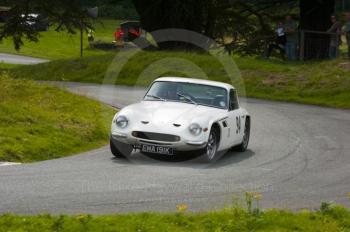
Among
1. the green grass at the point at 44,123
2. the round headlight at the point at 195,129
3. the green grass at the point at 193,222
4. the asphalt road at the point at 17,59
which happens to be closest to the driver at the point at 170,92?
the round headlight at the point at 195,129

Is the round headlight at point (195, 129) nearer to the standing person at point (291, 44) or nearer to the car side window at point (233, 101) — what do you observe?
the car side window at point (233, 101)

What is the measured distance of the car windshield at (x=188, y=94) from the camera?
16.5m

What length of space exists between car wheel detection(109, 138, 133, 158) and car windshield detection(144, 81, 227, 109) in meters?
1.59

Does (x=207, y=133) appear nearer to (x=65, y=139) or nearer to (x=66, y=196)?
(x=65, y=139)

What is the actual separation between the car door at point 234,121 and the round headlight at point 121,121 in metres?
2.23

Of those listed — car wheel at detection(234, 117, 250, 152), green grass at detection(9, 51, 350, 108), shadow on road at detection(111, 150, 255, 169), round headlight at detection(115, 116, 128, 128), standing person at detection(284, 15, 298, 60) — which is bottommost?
green grass at detection(9, 51, 350, 108)

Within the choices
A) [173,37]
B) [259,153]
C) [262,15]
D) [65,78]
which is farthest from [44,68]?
[259,153]

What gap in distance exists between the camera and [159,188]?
12.1 meters

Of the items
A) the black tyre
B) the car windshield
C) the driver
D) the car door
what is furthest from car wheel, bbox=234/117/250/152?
the driver

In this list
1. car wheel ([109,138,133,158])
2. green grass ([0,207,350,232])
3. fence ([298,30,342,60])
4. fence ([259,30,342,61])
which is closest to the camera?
green grass ([0,207,350,232])

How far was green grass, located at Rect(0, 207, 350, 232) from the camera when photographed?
28.1ft

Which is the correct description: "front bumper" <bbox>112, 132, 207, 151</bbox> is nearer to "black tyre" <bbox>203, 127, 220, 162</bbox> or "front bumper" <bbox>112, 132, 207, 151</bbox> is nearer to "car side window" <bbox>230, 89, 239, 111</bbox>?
"black tyre" <bbox>203, 127, 220, 162</bbox>

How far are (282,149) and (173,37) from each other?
25.8m

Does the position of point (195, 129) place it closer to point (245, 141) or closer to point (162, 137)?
point (162, 137)
